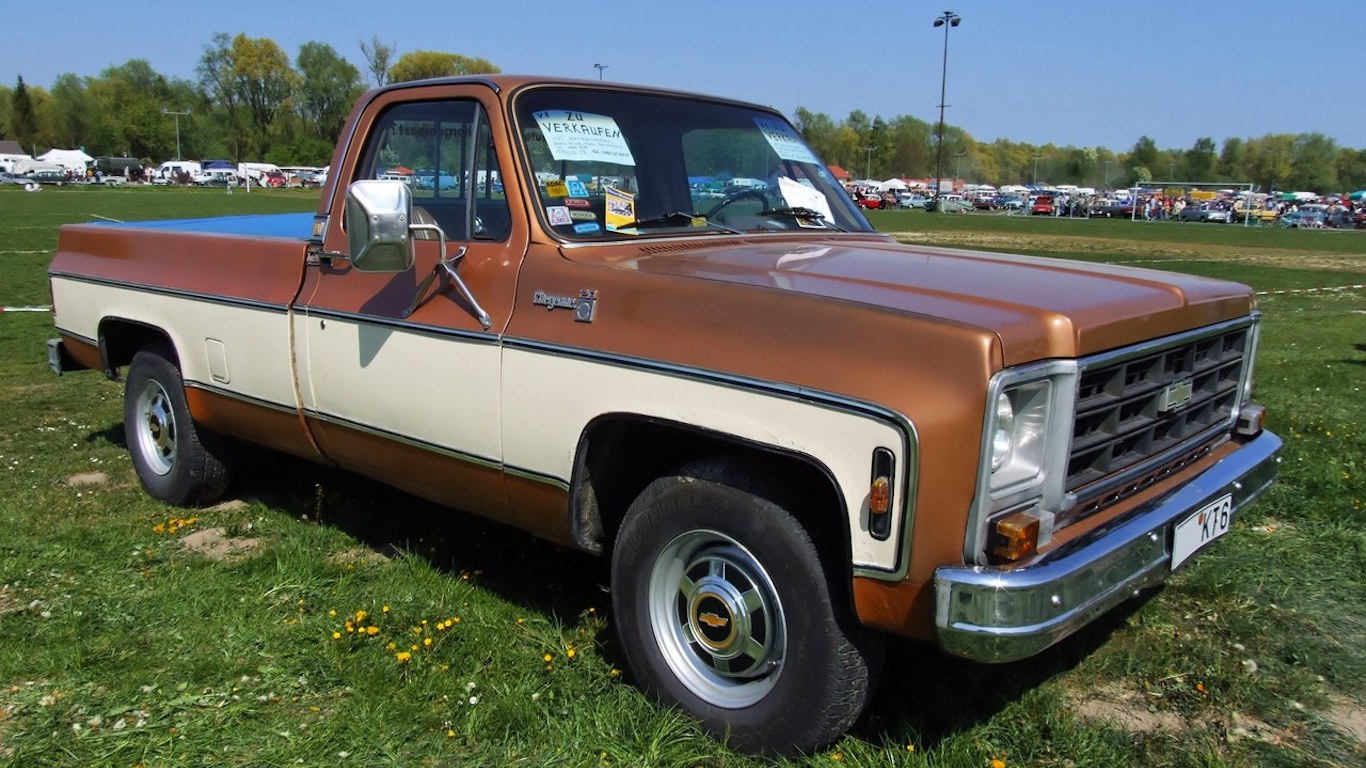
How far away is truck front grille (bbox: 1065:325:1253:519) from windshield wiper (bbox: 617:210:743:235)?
58.8 inches

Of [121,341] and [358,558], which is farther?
[121,341]

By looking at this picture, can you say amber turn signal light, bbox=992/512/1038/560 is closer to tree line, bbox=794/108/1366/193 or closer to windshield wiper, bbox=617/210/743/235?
windshield wiper, bbox=617/210/743/235

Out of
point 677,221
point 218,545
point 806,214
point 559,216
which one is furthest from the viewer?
point 218,545

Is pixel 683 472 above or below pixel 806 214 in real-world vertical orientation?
below

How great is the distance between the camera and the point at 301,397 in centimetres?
400

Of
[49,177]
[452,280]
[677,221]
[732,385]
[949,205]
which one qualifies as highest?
[677,221]

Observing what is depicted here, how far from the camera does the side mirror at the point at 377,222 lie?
10.2ft

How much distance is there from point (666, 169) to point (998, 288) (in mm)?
1472

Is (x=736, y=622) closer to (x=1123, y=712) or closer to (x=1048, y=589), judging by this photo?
(x=1048, y=589)

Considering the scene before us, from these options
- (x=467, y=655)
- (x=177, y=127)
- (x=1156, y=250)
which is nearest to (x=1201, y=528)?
(x=467, y=655)

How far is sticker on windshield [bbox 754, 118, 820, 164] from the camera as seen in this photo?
416 centimetres

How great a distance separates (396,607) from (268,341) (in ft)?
3.98

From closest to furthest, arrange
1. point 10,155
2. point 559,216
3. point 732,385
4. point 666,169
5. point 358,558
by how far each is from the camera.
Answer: point 732,385 < point 559,216 < point 666,169 < point 358,558 < point 10,155

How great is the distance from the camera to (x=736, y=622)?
2.77 m
